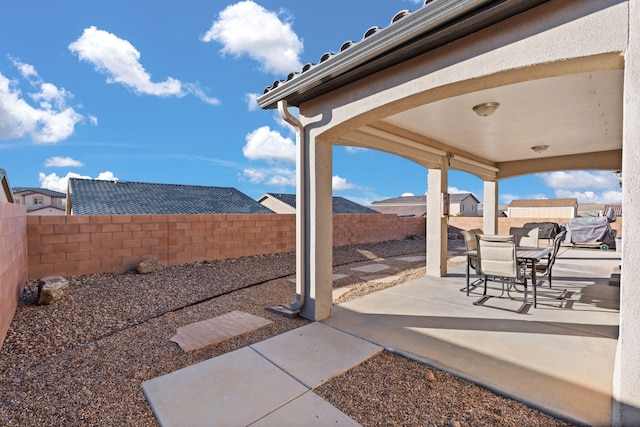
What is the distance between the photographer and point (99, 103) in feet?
39.5

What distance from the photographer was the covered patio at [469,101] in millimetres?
1630

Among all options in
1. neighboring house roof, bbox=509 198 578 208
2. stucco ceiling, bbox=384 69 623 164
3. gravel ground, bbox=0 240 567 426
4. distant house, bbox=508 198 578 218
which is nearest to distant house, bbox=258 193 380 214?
stucco ceiling, bbox=384 69 623 164

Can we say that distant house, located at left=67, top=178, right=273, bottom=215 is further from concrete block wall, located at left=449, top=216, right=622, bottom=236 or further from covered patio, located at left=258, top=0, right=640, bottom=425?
concrete block wall, located at left=449, top=216, right=622, bottom=236

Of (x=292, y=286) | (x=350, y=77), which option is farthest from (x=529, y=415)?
(x=292, y=286)

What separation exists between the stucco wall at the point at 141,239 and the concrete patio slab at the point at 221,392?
3.64 metres

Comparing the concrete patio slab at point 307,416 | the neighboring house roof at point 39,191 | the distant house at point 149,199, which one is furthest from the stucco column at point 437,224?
the neighboring house roof at point 39,191

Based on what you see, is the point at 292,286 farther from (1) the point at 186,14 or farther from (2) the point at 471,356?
(1) the point at 186,14

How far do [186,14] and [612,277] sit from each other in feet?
35.0

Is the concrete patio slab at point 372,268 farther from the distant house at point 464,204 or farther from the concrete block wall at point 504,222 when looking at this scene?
the distant house at point 464,204

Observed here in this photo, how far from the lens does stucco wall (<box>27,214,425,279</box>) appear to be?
4441 millimetres

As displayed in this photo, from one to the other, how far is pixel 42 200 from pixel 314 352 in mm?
43083

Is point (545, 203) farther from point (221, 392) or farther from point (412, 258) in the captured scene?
point (221, 392)

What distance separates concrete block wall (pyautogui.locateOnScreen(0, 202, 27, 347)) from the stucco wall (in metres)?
0.45

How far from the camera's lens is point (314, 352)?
2.79 metres
